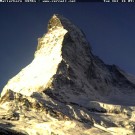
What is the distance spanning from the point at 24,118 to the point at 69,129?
2108cm

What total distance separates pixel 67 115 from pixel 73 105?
83.9 feet

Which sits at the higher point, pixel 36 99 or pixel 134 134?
pixel 36 99

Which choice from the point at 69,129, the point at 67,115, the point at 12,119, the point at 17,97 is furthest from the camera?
the point at 17,97

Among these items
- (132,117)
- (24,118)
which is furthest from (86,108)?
(24,118)

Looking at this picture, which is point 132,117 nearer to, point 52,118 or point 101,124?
point 101,124

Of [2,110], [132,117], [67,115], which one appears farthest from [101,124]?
[2,110]

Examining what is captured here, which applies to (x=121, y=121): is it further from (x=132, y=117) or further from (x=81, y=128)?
(x=81, y=128)

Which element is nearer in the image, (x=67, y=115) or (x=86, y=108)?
(x=67, y=115)

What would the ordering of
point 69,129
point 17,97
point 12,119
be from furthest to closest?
point 17,97
point 12,119
point 69,129

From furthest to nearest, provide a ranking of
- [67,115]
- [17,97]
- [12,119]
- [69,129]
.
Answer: [17,97] → [67,115] → [12,119] → [69,129]

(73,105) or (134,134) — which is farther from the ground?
(73,105)

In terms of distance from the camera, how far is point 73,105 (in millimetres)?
196250

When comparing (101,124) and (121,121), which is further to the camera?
(121,121)

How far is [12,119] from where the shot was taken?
160500 mm
